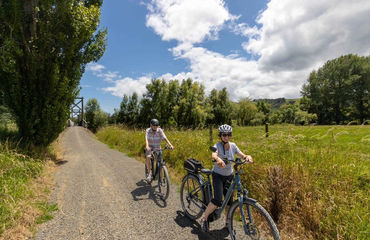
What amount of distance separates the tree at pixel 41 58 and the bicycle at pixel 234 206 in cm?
812

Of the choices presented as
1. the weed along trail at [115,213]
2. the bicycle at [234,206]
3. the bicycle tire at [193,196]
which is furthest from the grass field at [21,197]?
the bicycle at [234,206]

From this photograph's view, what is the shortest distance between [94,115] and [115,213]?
3919 cm

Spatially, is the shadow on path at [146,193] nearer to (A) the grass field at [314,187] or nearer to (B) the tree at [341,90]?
(A) the grass field at [314,187]

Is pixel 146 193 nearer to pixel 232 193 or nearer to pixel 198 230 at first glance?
pixel 198 230

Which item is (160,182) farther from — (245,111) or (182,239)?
(245,111)

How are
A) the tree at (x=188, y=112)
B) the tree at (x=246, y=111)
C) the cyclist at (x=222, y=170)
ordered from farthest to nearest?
the tree at (x=246, y=111) < the tree at (x=188, y=112) < the cyclist at (x=222, y=170)

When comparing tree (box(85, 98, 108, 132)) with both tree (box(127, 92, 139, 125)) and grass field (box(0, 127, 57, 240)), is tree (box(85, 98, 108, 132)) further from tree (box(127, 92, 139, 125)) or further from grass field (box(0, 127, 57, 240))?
grass field (box(0, 127, 57, 240))

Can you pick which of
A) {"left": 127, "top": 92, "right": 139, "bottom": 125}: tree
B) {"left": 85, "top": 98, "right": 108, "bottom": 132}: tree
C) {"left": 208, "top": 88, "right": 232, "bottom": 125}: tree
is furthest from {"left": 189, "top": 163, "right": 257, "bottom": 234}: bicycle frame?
{"left": 208, "top": 88, "right": 232, "bottom": 125}: tree

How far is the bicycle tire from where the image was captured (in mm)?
3934

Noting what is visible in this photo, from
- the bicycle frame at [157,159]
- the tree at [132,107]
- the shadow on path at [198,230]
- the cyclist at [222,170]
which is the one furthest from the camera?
the tree at [132,107]

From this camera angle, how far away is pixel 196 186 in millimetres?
4020

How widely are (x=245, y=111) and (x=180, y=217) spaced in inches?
2068

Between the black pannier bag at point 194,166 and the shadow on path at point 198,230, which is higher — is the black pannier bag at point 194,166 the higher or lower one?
the higher one

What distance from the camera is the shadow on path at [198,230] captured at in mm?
3428
